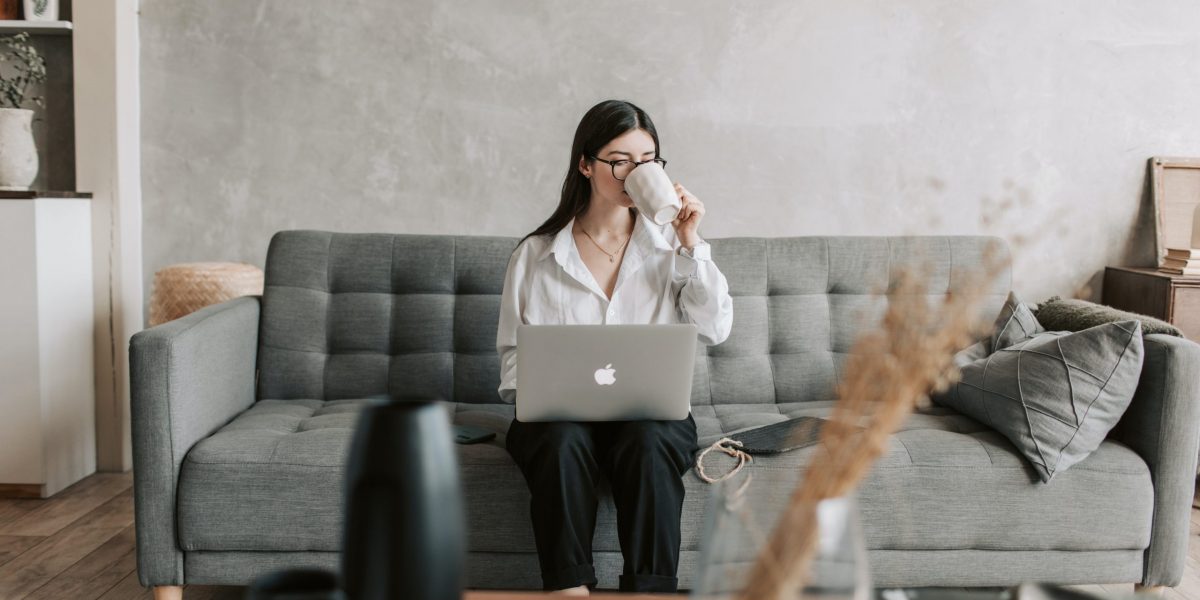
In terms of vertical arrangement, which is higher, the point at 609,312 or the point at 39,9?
the point at 39,9

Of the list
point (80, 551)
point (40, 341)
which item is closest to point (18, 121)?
point (40, 341)

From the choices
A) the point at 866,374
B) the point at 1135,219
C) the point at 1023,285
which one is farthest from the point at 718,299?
the point at 1135,219

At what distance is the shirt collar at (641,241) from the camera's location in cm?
221

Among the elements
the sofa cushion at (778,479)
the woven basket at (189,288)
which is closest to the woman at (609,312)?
the sofa cushion at (778,479)

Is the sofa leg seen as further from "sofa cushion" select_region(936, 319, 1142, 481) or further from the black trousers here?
"sofa cushion" select_region(936, 319, 1142, 481)

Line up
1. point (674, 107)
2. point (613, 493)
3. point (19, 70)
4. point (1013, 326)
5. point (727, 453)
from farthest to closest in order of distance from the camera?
point (674, 107), point (19, 70), point (1013, 326), point (727, 453), point (613, 493)

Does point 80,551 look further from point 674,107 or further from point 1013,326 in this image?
point 1013,326

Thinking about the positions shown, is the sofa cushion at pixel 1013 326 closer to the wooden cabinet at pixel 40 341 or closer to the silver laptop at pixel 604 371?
the silver laptop at pixel 604 371

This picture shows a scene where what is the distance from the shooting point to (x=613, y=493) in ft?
6.25

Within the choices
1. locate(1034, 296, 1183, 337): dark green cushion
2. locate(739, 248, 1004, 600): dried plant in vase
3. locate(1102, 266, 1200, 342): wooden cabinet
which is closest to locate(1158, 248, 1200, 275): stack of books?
locate(1102, 266, 1200, 342): wooden cabinet

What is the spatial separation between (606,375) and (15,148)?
2249 millimetres

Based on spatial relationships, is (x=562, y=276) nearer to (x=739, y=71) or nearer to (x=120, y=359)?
(x=739, y=71)

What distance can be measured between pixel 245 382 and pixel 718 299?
1.22 m

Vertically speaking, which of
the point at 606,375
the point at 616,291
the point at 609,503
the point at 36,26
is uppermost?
the point at 36,26
